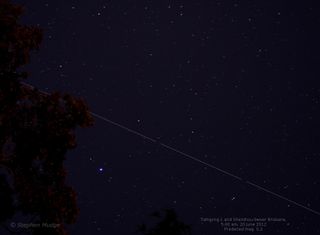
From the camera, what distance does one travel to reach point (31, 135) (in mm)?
6836

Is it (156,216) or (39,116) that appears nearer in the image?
(39,116)

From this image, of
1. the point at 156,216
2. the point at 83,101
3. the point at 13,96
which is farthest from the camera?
the point at 156,216

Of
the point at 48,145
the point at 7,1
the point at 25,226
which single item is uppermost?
the point at 7,1

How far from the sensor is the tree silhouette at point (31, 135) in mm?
6684

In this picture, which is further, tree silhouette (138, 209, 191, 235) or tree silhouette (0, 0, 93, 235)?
tree silhouette (138, 209, 191, 235)

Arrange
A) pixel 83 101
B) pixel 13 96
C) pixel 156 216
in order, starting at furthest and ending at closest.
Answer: pixel 156 216 → pixel 83 101 → pixel 13 96

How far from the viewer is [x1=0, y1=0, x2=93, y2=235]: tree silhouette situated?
21.9 ft

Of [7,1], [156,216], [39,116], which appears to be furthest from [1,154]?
[156,216]

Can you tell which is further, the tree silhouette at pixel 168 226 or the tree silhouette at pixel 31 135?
the tree silhouette at pixel 168 226

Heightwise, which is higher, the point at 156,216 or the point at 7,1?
the point at 7,1

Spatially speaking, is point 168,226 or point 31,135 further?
point 168,226

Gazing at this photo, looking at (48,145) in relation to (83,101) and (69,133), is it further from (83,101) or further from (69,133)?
(83,101)

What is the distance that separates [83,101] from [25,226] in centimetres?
219

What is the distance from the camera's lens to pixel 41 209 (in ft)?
22.1
